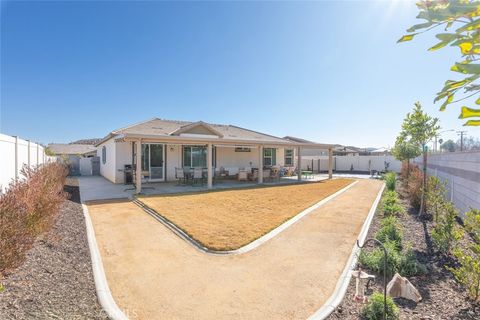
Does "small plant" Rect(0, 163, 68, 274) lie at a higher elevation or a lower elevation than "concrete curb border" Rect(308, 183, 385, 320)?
higher

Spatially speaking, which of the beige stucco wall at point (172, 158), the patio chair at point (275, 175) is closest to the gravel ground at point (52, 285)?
the beige stucco wall at point (172, 158)

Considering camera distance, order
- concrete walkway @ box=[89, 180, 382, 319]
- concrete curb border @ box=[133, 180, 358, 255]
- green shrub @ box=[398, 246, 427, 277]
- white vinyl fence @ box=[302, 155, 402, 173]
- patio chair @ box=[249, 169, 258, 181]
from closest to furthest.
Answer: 1. concrete walkway @ box=[89, 180, 382, 319]
2. green shrub @ box=[398, 246, 427, 277]
3. concrete curb border @ box=[133, 180, 358, 255]
4. patio chair @ box=[249, 169, 258, 181]
5. white vinyl fence @ box=[302, 155, 402, 173]

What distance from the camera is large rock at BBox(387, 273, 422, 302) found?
3.62 m

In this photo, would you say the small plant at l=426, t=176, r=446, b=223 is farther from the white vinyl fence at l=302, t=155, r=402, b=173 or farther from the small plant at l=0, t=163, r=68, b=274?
the white vinyl fence at l=302, t=155, r=402, b=173

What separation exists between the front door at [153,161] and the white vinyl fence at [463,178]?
1478 cm

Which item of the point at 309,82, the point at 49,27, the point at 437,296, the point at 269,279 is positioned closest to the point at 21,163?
the point at 49,27

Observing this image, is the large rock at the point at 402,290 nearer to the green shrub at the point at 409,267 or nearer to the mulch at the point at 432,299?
the mulch at the point at 432,299

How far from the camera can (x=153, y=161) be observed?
1602 cm

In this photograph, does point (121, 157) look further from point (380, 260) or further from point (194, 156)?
point (380, 260)

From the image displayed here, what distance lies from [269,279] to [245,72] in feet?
49.8

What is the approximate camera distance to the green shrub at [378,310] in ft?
10.0

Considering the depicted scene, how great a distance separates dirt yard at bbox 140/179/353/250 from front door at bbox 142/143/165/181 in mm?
5248

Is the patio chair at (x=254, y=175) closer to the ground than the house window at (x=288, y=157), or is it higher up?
closer to the ground

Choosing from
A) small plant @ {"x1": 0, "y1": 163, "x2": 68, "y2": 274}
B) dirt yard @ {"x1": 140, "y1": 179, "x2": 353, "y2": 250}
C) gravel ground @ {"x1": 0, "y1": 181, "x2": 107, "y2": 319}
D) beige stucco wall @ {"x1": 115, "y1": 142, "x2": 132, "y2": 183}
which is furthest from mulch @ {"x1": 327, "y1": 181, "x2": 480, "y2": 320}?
beige stucco wall @ {"x1": 115, "y1": 142, "x2": 132, "y2": 183}
